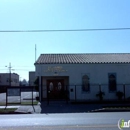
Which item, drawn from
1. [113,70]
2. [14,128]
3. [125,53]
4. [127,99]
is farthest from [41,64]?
[14,128]

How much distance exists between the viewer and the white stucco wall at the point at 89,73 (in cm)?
2967

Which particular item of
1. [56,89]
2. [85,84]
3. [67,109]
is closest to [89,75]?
[85,84]

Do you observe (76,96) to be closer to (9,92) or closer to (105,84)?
(105,84)

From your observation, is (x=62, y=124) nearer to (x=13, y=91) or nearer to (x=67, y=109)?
(x=67, y=109)

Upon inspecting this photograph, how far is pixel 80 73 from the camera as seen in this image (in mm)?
29953

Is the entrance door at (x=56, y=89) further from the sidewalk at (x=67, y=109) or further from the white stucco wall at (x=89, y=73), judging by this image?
the sidewalk at (x=67, y=109)

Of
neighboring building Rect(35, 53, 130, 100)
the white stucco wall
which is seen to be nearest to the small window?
neighboring building Rect(35, 53, 130, 100)

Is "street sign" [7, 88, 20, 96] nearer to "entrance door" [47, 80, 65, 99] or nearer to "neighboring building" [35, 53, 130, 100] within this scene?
"neighboring building" [35, 53, 130, 100]

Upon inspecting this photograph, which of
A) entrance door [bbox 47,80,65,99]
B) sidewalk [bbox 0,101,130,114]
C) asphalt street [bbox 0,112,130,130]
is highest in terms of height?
entrance door [bbox 47,80,65,99]

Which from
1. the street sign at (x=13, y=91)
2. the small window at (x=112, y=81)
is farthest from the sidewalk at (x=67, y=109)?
the small window at (x=112, y=81)

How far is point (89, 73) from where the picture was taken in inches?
1182

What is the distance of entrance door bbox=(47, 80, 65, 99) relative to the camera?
107 ft

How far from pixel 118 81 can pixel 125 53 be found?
30.1ft

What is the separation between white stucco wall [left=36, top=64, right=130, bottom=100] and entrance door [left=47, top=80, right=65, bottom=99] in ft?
10.9
